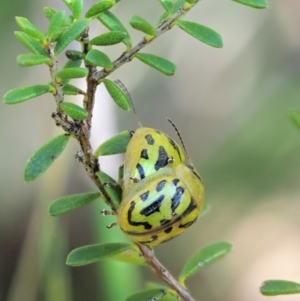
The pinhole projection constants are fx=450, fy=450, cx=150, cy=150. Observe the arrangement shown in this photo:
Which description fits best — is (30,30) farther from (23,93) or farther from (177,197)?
(177,197)

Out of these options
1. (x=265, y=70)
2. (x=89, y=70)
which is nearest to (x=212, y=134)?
(x=265, y=70)

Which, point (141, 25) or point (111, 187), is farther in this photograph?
point (111, 187)

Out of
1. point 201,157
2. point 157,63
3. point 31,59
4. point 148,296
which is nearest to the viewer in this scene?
point 31,59

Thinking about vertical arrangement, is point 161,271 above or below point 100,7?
below

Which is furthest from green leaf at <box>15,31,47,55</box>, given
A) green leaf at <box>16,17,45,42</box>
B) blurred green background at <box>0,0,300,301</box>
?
blurred green background at <box>0,0,300,301</box>

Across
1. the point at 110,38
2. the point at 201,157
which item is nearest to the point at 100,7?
the point at 110,38

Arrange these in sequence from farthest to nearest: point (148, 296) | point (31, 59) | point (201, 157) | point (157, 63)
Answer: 1. point (201, 157)
2. point (148, 296)
3. point (157, 63)
4. point (31, 59)
